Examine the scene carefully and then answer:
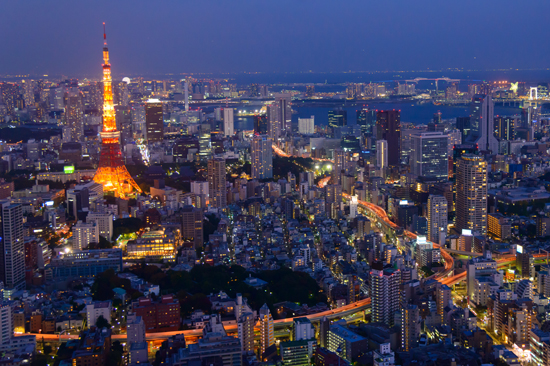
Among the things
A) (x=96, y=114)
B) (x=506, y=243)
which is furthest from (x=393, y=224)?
(x=96, y=114)

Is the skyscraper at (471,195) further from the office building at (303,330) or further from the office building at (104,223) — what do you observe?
the office building at (104,223)

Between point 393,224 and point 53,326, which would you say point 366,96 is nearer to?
point 393,224

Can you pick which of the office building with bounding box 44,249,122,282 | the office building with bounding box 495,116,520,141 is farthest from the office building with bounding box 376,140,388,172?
the office building with bounding box 44,249,122,282

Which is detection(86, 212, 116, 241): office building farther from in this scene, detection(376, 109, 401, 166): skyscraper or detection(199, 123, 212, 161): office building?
detection(376, 109, 401, 166): skyscraper

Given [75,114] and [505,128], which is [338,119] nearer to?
[505,128]

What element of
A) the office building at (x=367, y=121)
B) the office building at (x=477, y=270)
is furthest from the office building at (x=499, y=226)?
the office building at (x=367, y=121)
